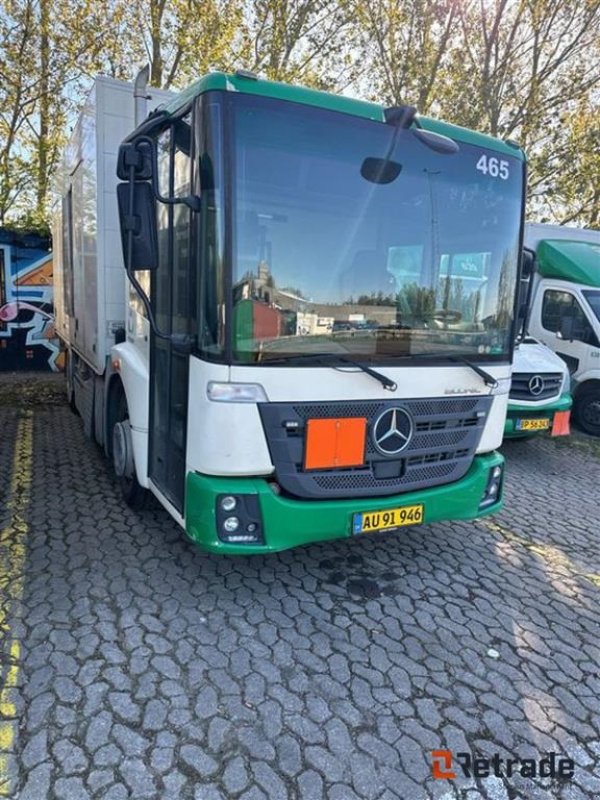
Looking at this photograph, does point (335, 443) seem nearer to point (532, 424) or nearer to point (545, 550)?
point (545, 550)

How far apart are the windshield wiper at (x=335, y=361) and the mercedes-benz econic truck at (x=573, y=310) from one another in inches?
242

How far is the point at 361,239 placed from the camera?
308 cm

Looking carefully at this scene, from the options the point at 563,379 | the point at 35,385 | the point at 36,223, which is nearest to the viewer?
the point at 563,379

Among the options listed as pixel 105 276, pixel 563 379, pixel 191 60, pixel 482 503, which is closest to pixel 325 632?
pixel 482 503

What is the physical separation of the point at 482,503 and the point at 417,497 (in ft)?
2.15

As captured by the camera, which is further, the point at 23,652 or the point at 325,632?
the point at 325,632

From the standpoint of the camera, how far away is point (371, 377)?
310 cm

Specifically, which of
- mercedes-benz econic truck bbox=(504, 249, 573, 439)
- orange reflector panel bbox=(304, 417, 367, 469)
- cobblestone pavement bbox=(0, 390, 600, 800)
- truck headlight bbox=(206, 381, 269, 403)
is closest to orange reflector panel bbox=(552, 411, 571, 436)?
mercedes-benz econic truck bbox=(504, 249, 573, 439)

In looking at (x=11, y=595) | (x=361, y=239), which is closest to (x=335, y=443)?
(x=361, y=239)

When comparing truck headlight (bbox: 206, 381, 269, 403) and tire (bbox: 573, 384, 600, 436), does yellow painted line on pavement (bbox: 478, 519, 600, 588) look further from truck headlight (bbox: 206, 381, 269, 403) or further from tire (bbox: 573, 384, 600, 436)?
tire (bbox: 573, 384, 600, 436)

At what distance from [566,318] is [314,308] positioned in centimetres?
654

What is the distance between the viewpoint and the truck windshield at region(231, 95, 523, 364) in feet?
9.19

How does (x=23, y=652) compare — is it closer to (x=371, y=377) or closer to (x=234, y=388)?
(x=234, y=388)

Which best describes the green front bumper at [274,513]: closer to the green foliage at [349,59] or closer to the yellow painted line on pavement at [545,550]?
the yellow painted line on pavement at [545,550]
